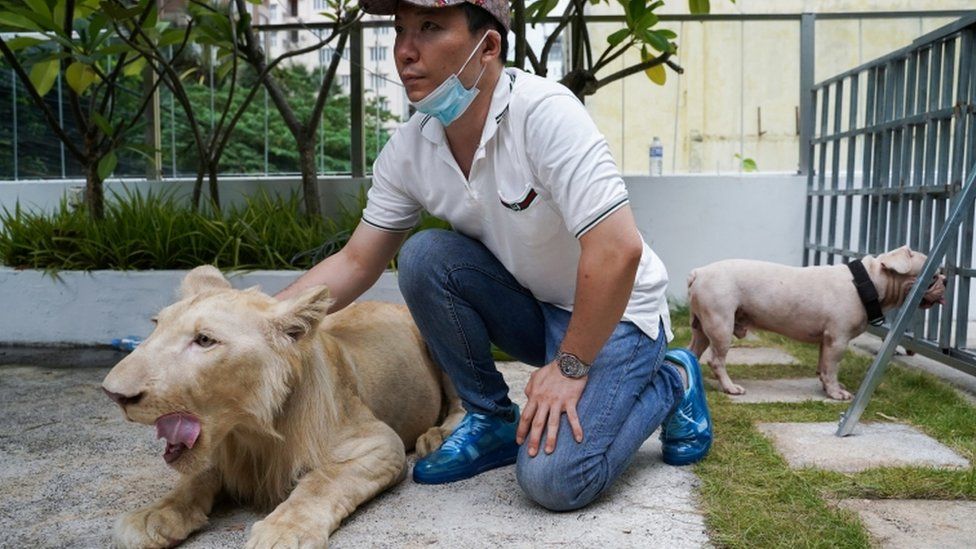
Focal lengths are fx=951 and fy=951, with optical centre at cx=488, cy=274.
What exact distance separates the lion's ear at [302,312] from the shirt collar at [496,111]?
0.58 meters

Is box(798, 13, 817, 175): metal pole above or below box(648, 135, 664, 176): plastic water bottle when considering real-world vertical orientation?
above

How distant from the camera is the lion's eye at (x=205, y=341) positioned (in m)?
2.18

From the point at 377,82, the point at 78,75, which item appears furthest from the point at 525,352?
the point at 377,82

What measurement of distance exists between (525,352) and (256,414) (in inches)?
38.6

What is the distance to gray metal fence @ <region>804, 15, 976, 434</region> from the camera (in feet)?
13.3

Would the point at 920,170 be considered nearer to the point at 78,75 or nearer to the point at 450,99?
the point at 450,99

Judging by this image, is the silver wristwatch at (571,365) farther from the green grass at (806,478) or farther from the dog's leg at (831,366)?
the dog's leg at (831,366)

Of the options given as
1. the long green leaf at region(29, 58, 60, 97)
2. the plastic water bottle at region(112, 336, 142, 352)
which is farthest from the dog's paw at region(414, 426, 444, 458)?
the long green leaf at region(29, 58, 60, 97)

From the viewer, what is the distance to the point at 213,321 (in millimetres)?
2203

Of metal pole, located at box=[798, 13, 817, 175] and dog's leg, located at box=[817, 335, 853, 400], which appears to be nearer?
dog's leg, located at box=[817, 335, 853, 400]

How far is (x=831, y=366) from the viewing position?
392cm

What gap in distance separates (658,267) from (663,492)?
2.13 feet

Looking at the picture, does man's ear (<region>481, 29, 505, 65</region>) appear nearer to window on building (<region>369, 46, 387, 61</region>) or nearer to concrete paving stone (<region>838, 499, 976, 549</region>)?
concrete paving stone (<region>838, 499, 976, 549</region>)

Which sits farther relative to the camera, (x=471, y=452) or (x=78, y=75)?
(x=78, y=75)
